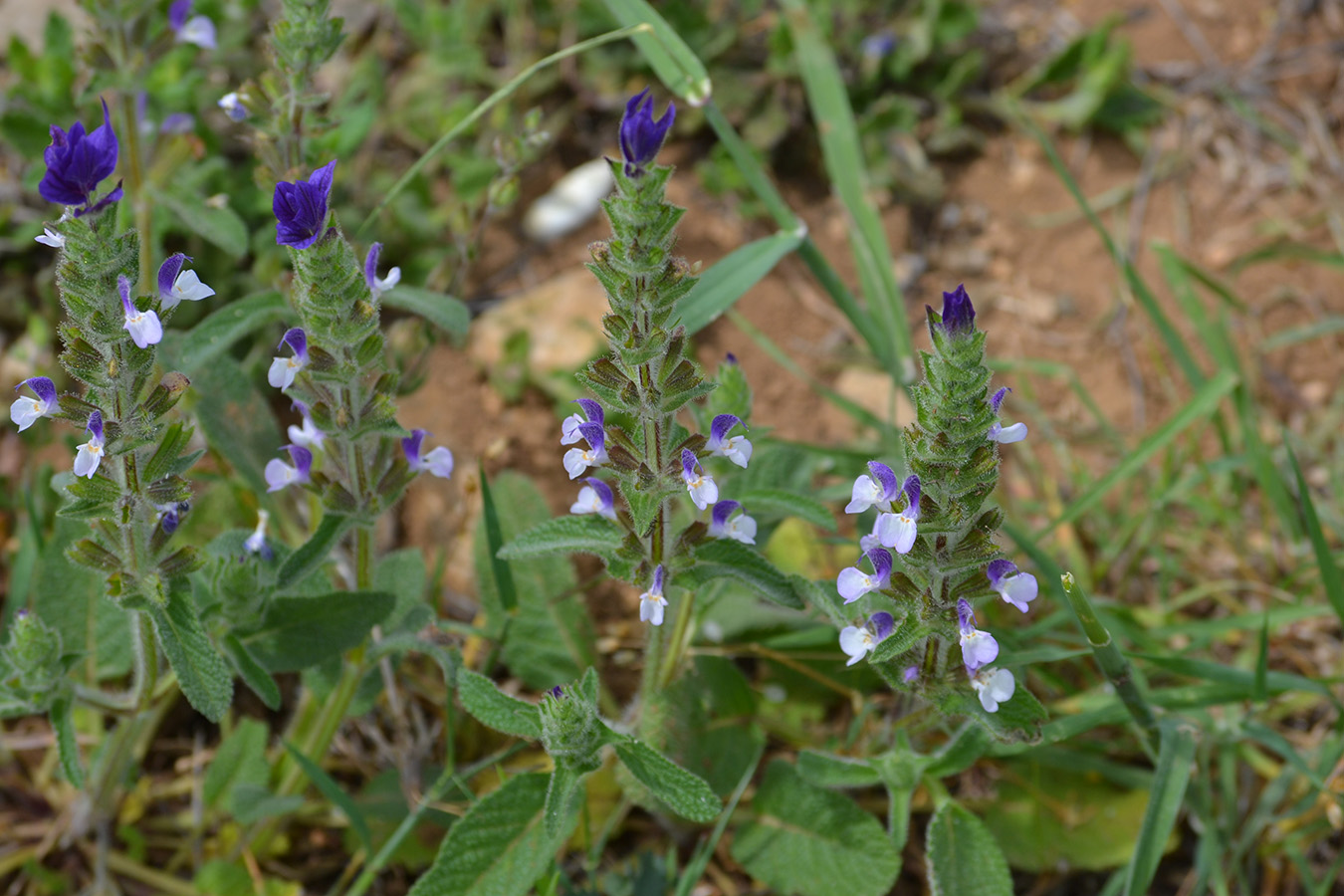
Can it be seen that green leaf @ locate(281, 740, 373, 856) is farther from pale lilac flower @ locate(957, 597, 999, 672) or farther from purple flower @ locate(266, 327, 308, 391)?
pale lilac flower @ locate(957, 597, 999, 672)

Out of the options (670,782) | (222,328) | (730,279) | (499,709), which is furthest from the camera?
(730,279)

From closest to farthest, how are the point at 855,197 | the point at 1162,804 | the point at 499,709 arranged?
the point at 499,709
the point at 1162,804
the point at 855,197

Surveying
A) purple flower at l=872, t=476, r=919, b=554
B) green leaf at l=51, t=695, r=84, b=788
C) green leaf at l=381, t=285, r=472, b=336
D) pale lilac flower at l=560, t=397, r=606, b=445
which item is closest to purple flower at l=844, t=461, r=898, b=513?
purple flower at l=872, t=476, r=919, b=554

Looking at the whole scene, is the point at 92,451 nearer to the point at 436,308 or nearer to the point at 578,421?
the point at 578,421

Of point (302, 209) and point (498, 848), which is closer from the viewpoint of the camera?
point (302, 209)

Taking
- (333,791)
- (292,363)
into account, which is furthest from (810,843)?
(292,363)

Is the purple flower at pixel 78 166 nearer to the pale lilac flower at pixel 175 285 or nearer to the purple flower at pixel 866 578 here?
the pale lilac flower at pixel 175 285
